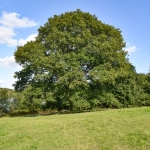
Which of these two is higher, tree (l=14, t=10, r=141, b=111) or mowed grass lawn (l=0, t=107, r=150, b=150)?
tree (l=14, t=10, r=141, b=111)

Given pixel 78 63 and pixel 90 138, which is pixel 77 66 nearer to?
pixel 78 63

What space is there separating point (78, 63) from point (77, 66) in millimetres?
506

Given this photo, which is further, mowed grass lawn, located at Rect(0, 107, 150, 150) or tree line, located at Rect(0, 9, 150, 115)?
tree line, located at Rect(0, 9, 150, 115)

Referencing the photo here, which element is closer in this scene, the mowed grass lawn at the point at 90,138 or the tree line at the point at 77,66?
the mowed grass lawn at the point at 90,138

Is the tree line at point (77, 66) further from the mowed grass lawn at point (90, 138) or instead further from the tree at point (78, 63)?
the mowed grass lawn at point (90, 138)

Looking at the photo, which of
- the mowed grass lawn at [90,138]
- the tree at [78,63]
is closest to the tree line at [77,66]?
the tree at [78,63]

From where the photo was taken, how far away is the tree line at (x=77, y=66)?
20.8 meters

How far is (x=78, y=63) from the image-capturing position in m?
21.1

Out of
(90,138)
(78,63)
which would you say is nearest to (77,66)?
(78,63)

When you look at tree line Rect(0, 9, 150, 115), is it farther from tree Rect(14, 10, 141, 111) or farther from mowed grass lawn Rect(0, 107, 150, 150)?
mowed grass lawn Rect(0, 107, 150, 150)

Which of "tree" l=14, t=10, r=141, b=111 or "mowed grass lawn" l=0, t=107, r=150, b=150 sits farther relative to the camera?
"tree" l=14, t=10, r=141, b=111

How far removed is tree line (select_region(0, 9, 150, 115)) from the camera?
20.8m

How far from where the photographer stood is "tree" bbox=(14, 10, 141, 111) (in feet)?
68.1

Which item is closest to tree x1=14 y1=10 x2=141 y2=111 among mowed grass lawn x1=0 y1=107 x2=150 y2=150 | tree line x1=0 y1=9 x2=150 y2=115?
tree line x1=0 y1=9 x2=150 y2=115
